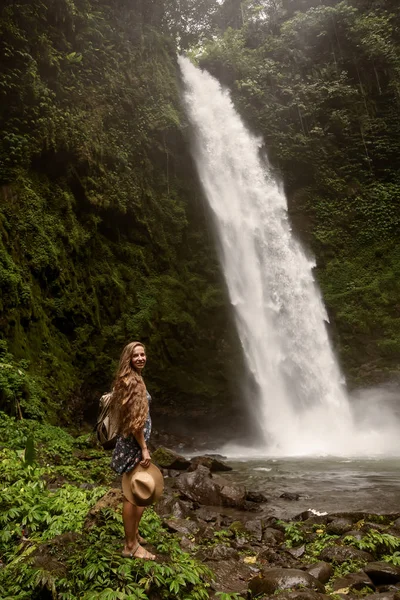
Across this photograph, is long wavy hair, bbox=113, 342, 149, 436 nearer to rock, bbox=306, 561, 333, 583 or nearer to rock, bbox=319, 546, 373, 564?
rock, bbox=306, 561, 333, 583

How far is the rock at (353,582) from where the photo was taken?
10.8ft

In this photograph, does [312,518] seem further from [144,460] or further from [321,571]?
[144,460]

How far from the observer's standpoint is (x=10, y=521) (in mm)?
3266

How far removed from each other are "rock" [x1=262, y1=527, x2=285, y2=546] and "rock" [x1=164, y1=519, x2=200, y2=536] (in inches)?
29.7

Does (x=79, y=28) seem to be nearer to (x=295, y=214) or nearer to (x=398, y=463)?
(x=295, y=214)

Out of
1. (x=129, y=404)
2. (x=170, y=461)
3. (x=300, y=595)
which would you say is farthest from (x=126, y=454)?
(x=170, y=461)

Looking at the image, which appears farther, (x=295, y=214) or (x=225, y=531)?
(x=295, y=214)

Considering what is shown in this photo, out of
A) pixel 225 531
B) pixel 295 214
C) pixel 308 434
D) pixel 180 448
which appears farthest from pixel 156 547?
pixel 295 214

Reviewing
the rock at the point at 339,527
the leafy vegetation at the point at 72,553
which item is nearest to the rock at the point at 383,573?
the rock at the point at 339,527

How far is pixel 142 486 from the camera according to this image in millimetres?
2883

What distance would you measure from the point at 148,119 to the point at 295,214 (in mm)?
7432

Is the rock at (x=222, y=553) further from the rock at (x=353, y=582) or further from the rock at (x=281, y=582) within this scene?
the rock at (x=353, y=582)

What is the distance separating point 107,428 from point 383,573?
2.54 meters

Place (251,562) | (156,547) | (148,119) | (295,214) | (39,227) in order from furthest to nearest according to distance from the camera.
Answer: (295,214) < (148,119) < (39,227) < (251,562) < (156,547)
